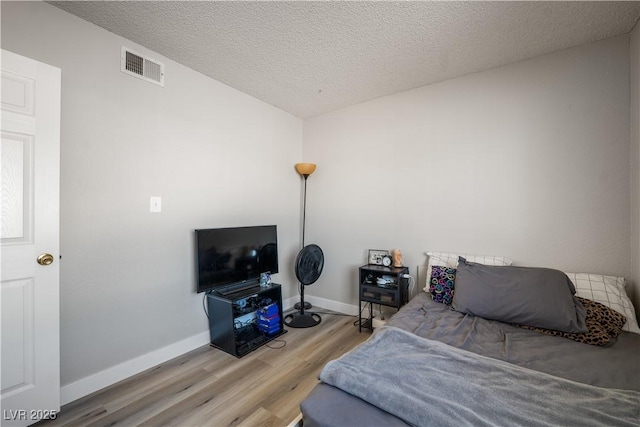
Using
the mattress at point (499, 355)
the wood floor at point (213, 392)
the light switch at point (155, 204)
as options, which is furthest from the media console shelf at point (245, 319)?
the mattress at point (499, 355)

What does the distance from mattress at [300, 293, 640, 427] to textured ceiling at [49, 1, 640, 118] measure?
6.76 ft

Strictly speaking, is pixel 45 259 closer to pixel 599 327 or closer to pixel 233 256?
pixel 233 256

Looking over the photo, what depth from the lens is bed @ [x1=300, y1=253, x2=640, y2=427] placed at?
0.91 meters

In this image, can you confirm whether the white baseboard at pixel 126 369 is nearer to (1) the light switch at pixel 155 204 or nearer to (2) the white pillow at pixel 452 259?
(1) the light switch at pixel 155 204

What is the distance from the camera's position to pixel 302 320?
2945mm

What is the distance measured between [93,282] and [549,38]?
382cm

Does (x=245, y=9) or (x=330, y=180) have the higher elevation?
(x=245, y=9)

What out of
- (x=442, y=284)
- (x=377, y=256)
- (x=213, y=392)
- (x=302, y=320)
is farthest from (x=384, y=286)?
(x=213, y=392)

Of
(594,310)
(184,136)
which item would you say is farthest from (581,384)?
(184,136)

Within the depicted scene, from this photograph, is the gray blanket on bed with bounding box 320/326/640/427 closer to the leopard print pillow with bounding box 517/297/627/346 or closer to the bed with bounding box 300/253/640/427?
the bed with bounding box 300/253/640/427

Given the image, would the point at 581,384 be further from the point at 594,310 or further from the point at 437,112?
the point at 437,112

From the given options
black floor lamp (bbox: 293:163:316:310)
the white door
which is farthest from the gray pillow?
the white door

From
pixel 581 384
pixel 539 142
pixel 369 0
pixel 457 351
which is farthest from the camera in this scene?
pixel 539 142

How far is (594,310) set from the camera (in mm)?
1670
